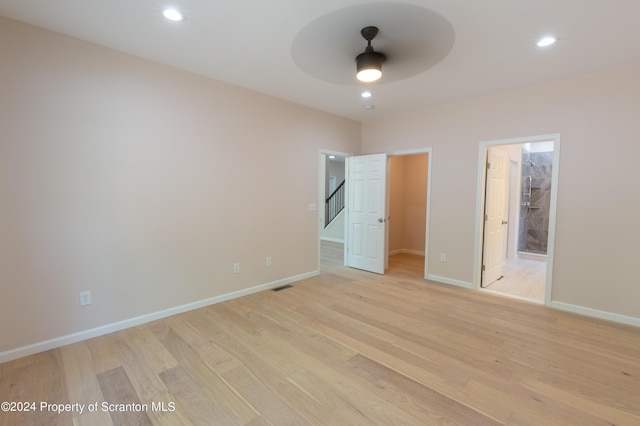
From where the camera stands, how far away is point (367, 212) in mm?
5051

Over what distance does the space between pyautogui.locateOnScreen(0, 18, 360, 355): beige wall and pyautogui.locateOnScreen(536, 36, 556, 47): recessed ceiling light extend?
2.97 meters

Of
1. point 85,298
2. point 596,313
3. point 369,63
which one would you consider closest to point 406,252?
point 596,313

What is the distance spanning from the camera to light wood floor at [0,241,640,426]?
179 cm

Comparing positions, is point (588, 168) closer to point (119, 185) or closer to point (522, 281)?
point (522, 281)

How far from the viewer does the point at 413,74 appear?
3047mm

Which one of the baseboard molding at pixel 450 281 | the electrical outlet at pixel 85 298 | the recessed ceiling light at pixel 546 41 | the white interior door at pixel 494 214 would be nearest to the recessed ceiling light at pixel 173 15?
the electrical outlet at pixel 85 298

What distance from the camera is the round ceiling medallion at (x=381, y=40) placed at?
2.05 meters

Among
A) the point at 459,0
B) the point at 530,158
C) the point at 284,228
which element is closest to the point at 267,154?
the point at 284,228

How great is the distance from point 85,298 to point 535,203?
803cm

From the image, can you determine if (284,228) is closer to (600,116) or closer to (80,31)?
(80,31)

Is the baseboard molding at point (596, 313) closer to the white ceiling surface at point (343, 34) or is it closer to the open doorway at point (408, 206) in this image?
the white ceiling surface at point (343, 34)

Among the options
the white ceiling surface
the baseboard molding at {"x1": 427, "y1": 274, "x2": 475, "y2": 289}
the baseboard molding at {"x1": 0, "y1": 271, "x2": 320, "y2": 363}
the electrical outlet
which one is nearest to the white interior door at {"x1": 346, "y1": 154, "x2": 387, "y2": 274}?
the baseboard molding at {"x1": 427, "y1": 274, "x2": 475, "y2": 289}

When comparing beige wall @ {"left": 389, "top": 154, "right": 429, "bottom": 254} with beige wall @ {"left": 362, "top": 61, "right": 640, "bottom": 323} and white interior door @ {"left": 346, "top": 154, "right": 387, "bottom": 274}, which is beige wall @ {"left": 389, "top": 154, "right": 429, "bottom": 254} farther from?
beige wall @ {"left": 362, "top": 61, "right": 640, "bottom": 323}

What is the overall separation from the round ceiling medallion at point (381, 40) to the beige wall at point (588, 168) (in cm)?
167
